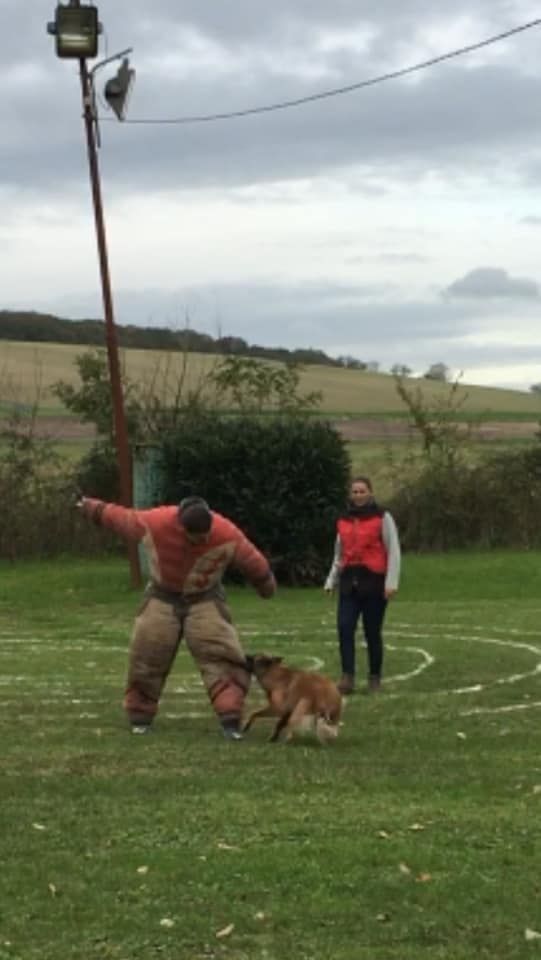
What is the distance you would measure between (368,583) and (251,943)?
767cm

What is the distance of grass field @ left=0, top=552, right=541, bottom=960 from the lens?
6.38 metres

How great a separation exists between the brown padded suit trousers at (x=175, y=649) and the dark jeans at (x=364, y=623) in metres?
2.39

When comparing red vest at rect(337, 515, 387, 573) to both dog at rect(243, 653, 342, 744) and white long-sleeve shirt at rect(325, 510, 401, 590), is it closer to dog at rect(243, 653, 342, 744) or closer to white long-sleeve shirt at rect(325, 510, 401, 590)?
white long-sleeve shirt at rect(325, 510, 401, 590)

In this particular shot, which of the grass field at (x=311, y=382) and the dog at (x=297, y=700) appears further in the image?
the grass field at (x=311, y=382)

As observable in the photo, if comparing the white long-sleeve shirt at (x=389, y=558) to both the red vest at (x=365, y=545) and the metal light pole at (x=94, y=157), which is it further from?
the metal light pole at (x=94, y=157)

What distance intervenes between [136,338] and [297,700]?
98.6 feet

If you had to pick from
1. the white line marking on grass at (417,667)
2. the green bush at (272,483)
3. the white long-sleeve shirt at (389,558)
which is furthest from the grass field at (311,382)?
the white long-sleeve shirt at (389,558)

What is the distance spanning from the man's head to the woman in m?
2.87

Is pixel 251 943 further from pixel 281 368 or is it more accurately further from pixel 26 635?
pixel 281 368

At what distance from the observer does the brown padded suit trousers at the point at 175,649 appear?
11.5m

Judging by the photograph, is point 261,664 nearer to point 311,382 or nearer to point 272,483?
point 272,483

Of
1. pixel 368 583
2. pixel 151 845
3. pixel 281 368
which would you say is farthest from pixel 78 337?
pixel 151 845

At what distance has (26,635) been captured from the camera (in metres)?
19.2

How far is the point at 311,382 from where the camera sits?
45.5 m
